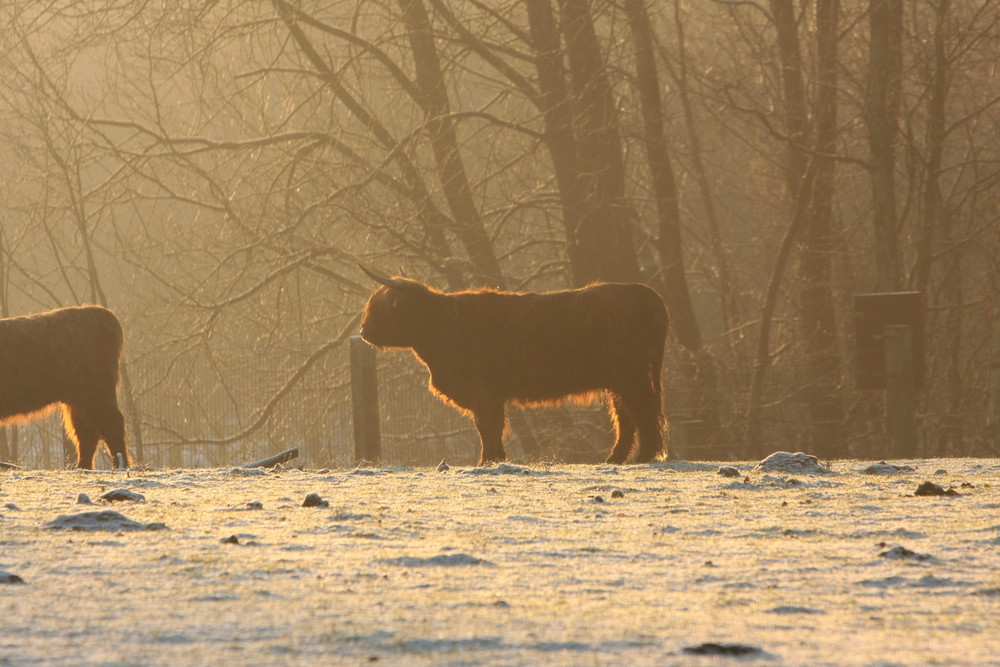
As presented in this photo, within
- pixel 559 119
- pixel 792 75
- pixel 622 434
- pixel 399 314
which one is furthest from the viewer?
pixel 792 75

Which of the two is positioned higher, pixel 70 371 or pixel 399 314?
pixel 399 314

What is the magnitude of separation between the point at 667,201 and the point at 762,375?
103 inches

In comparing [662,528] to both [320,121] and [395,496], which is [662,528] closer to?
[395,496]

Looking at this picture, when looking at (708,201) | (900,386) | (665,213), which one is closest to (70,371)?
(900,386)

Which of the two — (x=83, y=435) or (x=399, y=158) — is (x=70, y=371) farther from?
(x=399, y=158)

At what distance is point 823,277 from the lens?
16.3m

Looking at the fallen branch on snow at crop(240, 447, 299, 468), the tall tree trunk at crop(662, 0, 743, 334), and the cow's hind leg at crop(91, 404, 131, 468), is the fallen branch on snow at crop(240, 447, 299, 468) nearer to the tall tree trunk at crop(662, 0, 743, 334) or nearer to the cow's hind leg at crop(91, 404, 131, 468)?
the cow's hind leg at crop(91, 404, 131, 468)

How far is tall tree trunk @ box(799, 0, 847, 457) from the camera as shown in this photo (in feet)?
45.4

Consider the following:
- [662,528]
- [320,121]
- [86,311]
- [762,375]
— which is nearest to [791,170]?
[762,375]

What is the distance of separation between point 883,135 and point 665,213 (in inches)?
112

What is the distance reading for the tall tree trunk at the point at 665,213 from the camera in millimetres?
14219

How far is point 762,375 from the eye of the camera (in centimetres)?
1400

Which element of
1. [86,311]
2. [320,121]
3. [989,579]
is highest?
[320,121]

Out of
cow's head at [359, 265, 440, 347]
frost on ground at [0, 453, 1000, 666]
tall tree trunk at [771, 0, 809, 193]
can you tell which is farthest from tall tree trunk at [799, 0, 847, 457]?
frost on ground at [0, 453, 1000, 666]
